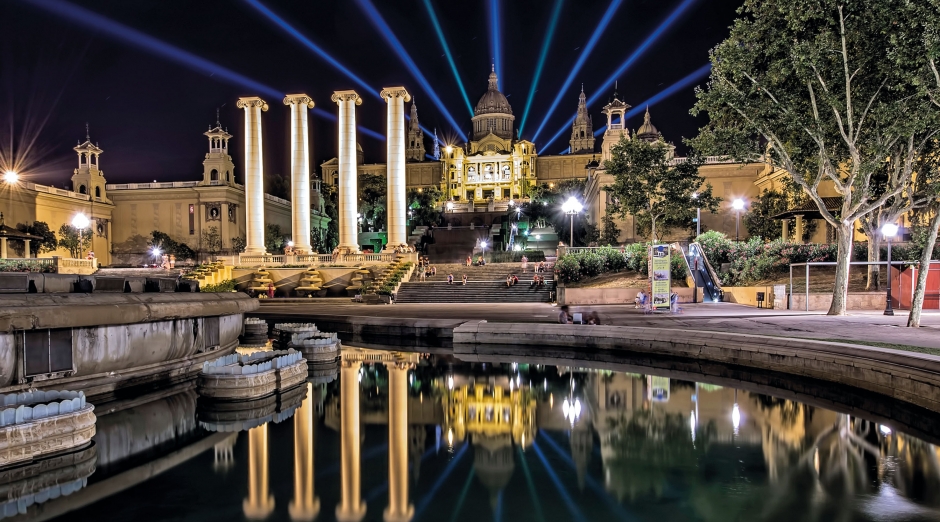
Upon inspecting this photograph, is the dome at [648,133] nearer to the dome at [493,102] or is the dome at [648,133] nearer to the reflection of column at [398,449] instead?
the dome at [493,102]

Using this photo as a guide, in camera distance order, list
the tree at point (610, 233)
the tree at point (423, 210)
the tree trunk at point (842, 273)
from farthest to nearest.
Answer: the tree at point (423, 210) < the tree at point (610, 233) < the tree trunk at point (842, 273)

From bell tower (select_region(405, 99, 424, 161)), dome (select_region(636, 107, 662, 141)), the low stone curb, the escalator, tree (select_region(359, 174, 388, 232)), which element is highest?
bell tower (select_region(405, 99, 424, 161))

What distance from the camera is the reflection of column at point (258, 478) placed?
681cm

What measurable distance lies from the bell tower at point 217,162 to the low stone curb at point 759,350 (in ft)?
234

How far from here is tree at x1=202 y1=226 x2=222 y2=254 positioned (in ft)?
254

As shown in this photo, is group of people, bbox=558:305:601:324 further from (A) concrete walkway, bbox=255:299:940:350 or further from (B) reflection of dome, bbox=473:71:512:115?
(B) reflection of dome, bbox=473:71:512:115

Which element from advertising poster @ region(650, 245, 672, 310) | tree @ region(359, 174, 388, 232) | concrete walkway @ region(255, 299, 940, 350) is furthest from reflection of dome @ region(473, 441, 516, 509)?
tree @ region(359, 174, 388, 232)

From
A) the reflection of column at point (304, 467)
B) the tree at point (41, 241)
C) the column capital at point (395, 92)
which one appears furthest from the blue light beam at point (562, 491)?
the tree at point (41, 241)

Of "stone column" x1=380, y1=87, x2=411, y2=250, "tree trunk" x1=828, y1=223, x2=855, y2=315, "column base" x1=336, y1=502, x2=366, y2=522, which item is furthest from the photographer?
"stone column" x1=380, y1=87, x2=411, y2=250

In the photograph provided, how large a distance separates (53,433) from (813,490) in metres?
10.2

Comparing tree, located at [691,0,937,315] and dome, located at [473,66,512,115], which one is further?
dome, located at [473,66,512,115]

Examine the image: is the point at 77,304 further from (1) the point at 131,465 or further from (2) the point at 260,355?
(2) the point at 260,355

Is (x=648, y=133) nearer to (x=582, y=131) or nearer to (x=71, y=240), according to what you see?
(x=582, y=131)

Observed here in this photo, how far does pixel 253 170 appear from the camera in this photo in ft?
164
